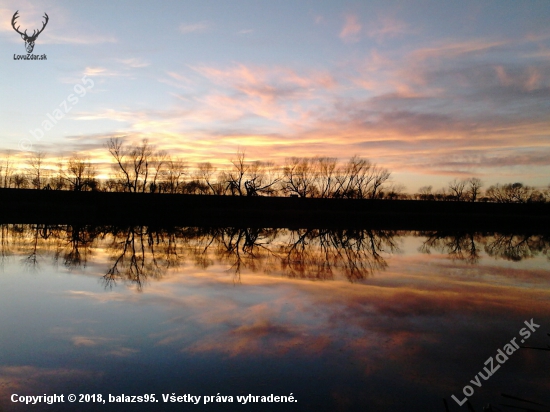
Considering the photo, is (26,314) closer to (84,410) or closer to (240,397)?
(84,410)

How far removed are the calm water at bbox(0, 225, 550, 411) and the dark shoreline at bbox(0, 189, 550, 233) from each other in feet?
114

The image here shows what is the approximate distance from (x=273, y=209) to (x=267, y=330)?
62692 millimetres

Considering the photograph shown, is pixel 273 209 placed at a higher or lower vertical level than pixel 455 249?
higher

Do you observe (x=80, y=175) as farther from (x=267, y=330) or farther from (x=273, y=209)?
(x=267, y=330)

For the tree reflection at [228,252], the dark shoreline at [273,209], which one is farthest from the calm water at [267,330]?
the dark shoreline at [273,209]

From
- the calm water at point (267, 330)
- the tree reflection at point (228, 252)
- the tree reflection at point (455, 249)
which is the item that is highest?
the tree reflection at point (455, 249)

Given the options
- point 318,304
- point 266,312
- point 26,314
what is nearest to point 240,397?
point 266,312

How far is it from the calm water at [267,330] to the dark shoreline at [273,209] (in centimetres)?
3462

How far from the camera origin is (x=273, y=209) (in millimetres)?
71250

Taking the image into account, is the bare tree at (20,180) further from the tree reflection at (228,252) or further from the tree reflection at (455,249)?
the tree reflection at (455,249)

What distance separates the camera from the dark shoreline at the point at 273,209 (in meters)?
53.2

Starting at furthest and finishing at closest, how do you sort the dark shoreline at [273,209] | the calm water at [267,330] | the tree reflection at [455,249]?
the dark shoreline at [273,209] → the tree reflection at [455,249] → the calm water at [267,330]

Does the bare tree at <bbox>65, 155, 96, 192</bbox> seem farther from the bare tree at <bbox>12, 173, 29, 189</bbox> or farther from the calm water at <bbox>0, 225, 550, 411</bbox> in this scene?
the calm water at <bbox>0, 225, 550, 411</bbox>

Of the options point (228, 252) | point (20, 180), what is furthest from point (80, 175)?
point (228, 252)
